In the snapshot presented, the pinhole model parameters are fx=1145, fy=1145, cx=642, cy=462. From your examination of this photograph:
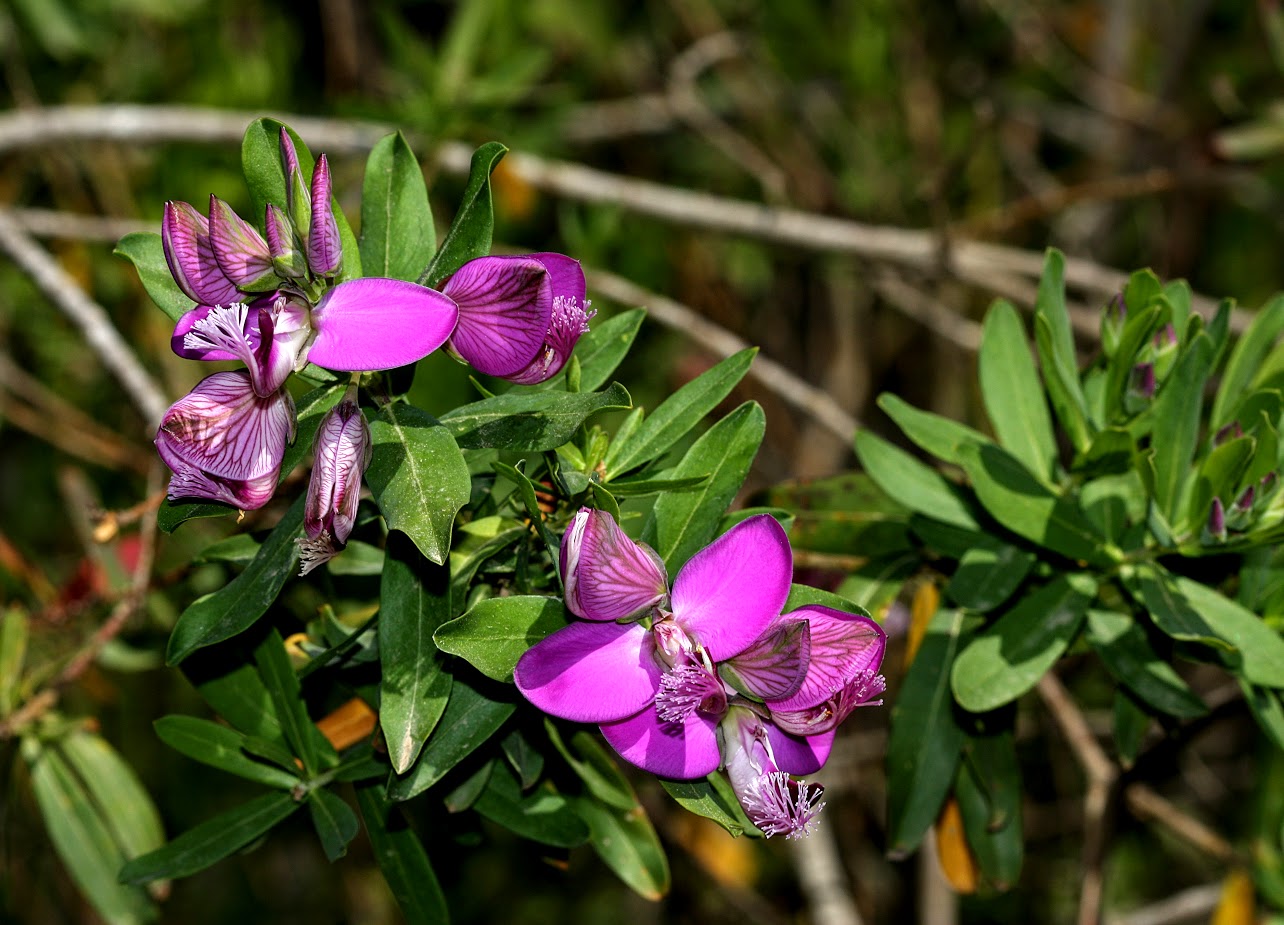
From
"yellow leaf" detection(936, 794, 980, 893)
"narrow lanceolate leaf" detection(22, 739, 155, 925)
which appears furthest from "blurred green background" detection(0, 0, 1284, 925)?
"yellow leaf" detection(936, 794, 980, 893)

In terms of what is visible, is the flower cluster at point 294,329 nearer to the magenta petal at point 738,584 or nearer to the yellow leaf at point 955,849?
the magenta petal at point 738,584

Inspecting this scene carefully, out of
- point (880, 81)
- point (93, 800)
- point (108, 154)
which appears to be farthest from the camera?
point (880, 81)

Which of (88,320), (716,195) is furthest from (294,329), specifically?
(716,195)

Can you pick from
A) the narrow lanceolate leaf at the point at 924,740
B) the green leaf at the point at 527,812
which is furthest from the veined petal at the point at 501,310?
the narrow lanceolate leaf at the point at 924,740

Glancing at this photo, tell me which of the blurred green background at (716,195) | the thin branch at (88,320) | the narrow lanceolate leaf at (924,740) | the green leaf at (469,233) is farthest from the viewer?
the blurred green background at (716,195)

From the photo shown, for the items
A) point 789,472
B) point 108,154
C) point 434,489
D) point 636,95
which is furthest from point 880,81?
point 434,489

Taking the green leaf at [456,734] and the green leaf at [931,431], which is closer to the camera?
the green leaf at [456,734]

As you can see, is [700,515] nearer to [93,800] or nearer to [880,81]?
[93,800]

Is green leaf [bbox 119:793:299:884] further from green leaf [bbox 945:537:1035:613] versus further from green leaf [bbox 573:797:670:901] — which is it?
green leaf [bbox 945:537:1035:613]
